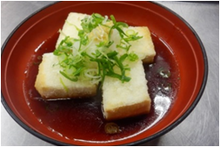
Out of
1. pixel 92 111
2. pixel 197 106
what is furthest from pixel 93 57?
pixel 197 106

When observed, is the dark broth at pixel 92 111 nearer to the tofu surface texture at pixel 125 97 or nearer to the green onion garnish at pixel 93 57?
the tofu surface texture at pixel 125 97

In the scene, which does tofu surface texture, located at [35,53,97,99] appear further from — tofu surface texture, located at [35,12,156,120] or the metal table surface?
the metal table surface

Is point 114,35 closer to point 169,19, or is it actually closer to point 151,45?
point 151,45

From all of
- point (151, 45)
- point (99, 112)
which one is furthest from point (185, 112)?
point (151, 45)

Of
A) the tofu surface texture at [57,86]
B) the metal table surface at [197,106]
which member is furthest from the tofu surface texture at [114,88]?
the metal table surface at [197,106]

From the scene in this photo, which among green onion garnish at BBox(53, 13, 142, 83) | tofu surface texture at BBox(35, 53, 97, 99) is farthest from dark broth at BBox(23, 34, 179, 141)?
green onion garnish at BBox(53, 13, 142, 83)

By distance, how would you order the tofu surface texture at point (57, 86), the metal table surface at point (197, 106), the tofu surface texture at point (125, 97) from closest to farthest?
1. the tofu surface texture at point (125, 97)
2. the tofu surface texture at point (57, 86)
3. the metal table surface at point (197, 106)
